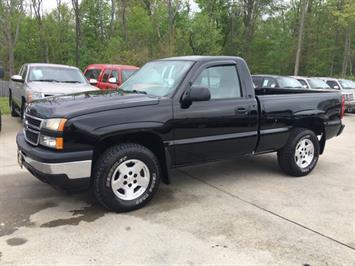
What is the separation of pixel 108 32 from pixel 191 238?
41666mm

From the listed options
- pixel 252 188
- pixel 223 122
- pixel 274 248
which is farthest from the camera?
pixel 252 188

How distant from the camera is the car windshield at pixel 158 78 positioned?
5.09 m

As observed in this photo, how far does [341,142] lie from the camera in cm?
984

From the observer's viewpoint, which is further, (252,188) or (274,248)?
(252,188)

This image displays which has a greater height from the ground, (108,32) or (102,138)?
(108,32)

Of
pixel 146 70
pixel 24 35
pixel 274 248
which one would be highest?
pixel 24 35

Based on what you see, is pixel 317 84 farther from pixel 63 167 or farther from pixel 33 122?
pixel 63 167

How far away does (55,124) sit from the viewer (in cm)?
421

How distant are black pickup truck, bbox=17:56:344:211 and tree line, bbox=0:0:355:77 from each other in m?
31.1

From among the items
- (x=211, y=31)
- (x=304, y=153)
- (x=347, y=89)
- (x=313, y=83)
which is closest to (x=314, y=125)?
(x=304, y=153)

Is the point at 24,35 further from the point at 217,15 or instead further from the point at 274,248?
the point at 274,248

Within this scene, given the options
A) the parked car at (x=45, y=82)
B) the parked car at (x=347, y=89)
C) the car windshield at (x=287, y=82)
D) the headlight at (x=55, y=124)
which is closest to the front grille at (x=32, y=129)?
the headlight at (x=55, y=124)

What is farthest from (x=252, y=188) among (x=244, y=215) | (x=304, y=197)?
(x=244, y=215)

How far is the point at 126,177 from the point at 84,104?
97 centimetres
